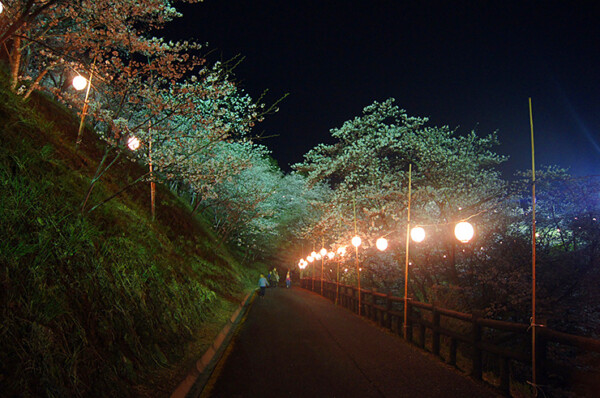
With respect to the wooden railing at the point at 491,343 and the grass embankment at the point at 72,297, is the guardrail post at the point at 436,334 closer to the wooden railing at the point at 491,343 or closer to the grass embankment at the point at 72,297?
the wooden railing at the point at 491,343

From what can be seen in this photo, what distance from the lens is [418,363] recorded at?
23.6ft

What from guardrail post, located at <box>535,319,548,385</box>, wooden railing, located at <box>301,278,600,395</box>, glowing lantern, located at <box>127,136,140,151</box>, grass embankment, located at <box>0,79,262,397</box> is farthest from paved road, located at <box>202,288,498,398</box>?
glowing lantern, located at <box>127,136,140,151</box>

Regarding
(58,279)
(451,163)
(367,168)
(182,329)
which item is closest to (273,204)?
(367,168)

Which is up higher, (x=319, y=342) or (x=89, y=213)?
(x=89, y=213)

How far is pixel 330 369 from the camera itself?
6.38 metres

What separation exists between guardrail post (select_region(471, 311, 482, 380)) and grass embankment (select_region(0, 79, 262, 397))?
4972 mm

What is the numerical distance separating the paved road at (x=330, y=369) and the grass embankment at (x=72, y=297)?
2.94 feet

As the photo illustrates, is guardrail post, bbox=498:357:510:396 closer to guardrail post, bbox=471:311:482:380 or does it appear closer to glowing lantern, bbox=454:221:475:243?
guardrail post, bbox=471:311:482:380

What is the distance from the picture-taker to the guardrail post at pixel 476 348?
6.50 m

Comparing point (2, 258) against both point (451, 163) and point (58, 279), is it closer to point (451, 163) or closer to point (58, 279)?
point (58, 279)

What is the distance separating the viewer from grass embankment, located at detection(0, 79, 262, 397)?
12.0ft

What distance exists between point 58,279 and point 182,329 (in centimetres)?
324

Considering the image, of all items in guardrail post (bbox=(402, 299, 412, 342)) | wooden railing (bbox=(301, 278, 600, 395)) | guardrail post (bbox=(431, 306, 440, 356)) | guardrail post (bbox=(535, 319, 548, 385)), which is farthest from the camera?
guardrail post (bbox=(402, 299, 412, 342))

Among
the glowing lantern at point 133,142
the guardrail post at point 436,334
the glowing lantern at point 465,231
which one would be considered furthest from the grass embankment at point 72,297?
the glowing lantern at point 465,231
